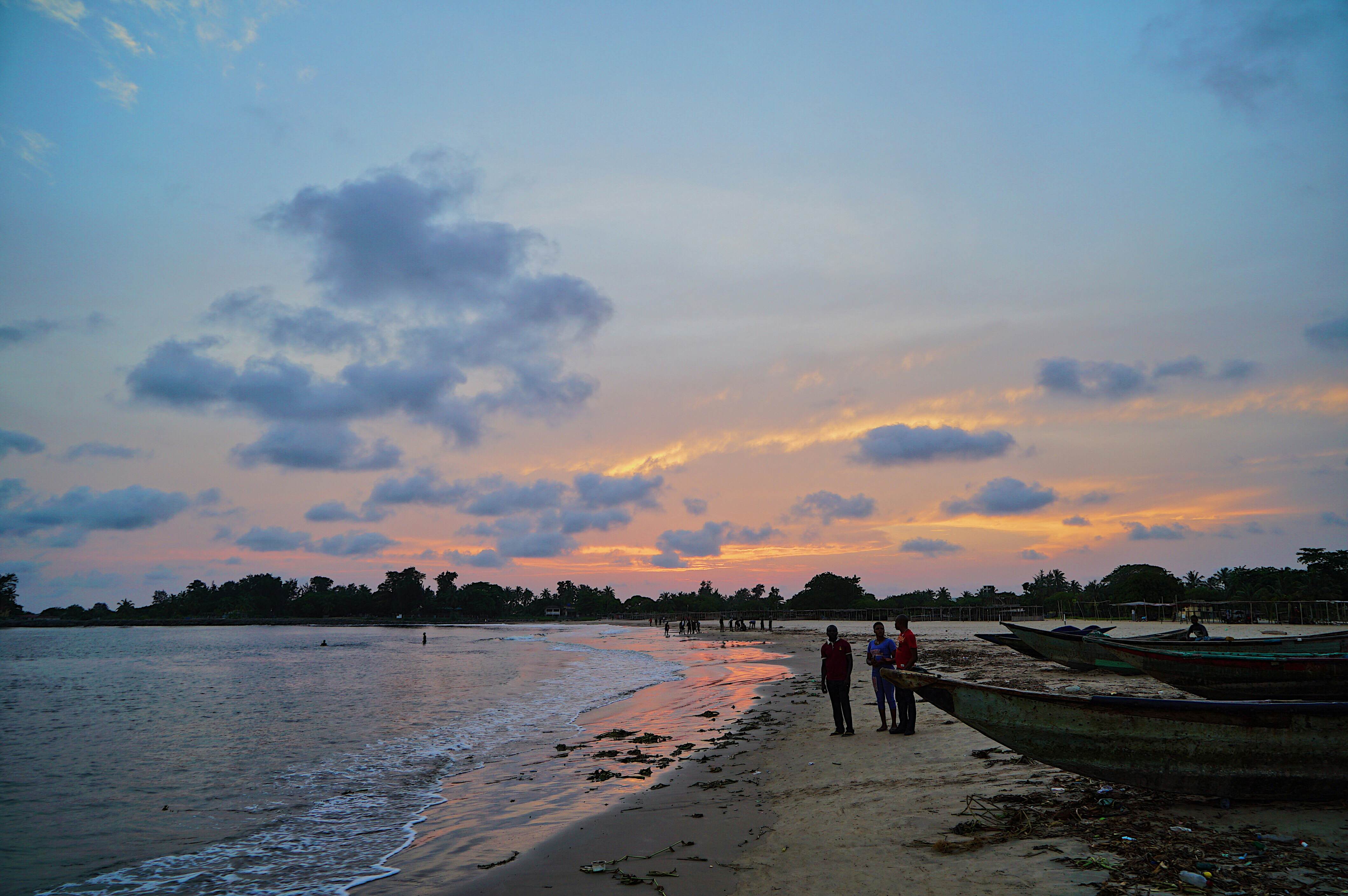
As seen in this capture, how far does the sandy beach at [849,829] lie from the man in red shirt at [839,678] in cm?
37

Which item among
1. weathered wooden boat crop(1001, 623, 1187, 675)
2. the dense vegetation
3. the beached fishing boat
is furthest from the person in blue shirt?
the dense vegetation

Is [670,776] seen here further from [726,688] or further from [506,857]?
[726,688]

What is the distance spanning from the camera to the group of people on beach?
11258 millimetres

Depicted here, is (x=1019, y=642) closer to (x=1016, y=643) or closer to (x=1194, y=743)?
(x=1016, y=643)

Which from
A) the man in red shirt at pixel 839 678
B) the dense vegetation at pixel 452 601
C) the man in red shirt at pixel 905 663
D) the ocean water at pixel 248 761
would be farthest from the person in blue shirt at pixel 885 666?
the dense vegetation at pixel 452 601

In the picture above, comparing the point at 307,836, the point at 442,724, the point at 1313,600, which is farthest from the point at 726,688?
the point at 1313,600

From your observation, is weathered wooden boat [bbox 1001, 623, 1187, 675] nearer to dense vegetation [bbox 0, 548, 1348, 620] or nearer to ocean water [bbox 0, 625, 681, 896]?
ocean water [bbox 0, 625, 681, 896]

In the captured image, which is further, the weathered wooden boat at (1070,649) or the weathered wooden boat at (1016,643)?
the weathered wooden boat at (1016,643)

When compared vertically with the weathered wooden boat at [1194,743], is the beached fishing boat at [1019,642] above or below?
below

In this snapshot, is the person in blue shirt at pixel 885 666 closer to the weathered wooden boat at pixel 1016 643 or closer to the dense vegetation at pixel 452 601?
the weathered wooden boat at pixel 1016 643

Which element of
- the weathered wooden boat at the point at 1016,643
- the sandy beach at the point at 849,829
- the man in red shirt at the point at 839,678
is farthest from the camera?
the weathered wooden boat at the point at 1016,643

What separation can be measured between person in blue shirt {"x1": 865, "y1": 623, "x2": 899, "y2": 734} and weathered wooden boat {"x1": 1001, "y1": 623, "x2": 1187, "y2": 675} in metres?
5.27

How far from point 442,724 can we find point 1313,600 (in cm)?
7361

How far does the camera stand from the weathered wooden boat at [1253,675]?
10.1m
